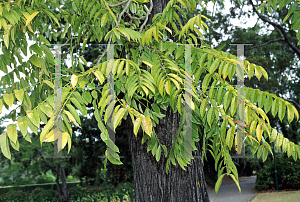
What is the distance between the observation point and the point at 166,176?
1.83 meters

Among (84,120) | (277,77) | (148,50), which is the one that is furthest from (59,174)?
(277,77)

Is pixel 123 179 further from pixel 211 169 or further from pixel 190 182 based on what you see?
pixel 190 182

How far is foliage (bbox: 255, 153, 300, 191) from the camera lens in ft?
33.7

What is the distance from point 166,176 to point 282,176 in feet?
35.6

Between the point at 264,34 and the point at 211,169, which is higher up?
the point at 264,34

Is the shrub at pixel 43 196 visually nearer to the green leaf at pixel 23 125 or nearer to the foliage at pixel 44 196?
the foliage at pixel 44 196

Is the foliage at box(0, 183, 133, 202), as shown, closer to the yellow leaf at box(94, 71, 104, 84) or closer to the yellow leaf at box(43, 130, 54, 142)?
the yellow leaf at box(94, 71, 104, 84)

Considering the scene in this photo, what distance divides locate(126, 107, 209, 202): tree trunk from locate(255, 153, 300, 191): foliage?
10.5 meters

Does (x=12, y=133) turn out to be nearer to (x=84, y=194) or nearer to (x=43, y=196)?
(x=84, y=194)

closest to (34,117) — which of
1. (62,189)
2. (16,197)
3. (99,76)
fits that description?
(99,76)

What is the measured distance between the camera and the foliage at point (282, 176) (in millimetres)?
10273

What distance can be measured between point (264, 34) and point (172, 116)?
394 inches

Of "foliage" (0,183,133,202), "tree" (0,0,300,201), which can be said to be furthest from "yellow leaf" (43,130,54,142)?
"foliage" (0,183,133,202)

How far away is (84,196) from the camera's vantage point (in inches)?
394
